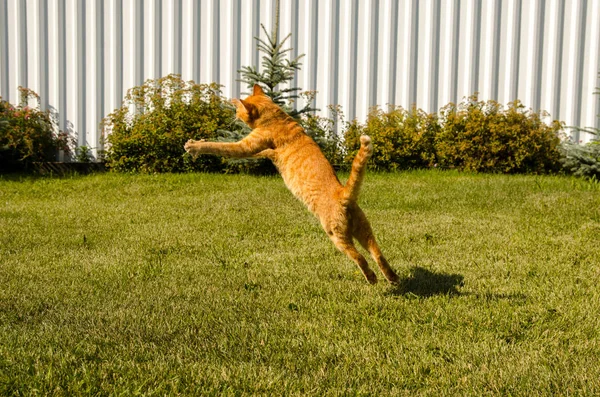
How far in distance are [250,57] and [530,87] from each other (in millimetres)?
5111

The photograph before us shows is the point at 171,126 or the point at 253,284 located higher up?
the point at 171,126

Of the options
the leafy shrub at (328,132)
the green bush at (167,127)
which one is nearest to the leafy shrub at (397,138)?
the leafy shrub at (328,132)

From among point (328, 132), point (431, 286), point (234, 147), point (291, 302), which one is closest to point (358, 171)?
point (234, 147)

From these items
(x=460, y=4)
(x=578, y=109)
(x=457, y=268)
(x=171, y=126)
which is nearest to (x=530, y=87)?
(x=578, y=109)

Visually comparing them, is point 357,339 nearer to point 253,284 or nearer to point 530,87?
point 253,284

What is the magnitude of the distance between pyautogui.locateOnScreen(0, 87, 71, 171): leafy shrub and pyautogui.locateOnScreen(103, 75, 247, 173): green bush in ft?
3.21

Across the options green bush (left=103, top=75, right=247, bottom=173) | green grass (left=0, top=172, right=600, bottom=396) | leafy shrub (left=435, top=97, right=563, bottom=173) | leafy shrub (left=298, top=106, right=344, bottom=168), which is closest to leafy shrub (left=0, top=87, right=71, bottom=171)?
green bush (left=103, top=75, right=247, bottom=173)

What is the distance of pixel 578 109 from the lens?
11.2 m

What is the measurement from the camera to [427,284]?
444 centimetres

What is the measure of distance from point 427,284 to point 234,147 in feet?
5.50

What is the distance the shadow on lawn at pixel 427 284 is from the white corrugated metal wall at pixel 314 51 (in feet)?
23.2

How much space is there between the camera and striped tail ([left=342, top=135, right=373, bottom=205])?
351 cm

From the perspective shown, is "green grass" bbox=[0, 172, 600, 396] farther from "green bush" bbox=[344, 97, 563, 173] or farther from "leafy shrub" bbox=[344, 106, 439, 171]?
"leafy shrub" bbox=[344, 106, 439, 171]

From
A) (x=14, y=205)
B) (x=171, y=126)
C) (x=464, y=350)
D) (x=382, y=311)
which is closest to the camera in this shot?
(x=464, y=350)
